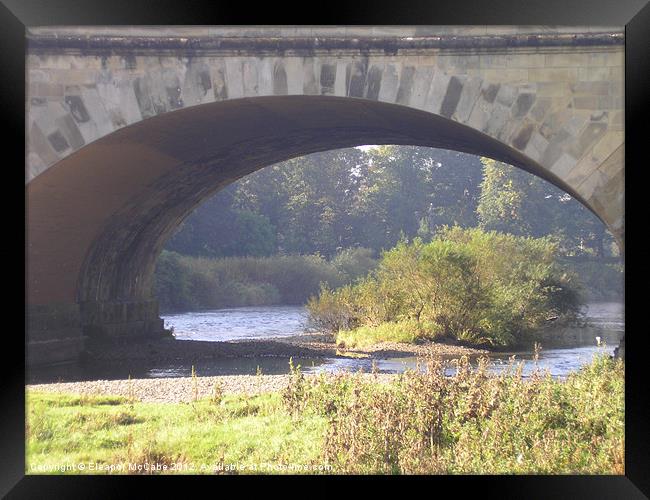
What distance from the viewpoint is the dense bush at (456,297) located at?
744 inches

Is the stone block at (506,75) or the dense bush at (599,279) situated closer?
the stone block at (506,75)

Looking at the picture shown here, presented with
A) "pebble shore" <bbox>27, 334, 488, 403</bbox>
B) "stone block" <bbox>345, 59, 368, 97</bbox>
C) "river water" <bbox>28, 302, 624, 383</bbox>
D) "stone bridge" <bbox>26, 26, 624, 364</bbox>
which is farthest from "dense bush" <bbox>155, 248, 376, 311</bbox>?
"stone block" <bbox>345, 59, 368, 97</bbox>

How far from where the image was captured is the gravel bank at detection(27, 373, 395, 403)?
11.1 m

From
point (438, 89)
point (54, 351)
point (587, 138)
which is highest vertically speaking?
point (438, 89)

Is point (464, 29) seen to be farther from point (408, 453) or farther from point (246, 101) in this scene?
point (408, 453)

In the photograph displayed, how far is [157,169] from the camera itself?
14.5 meters

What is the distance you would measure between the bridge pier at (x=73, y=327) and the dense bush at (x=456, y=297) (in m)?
4.99

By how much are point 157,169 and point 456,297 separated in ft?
24.6

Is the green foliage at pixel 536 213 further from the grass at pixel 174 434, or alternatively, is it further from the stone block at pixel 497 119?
the grass at pixel 174 434

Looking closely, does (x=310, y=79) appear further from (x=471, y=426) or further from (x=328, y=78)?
(x=471, y=426)

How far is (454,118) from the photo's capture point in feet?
32.3
